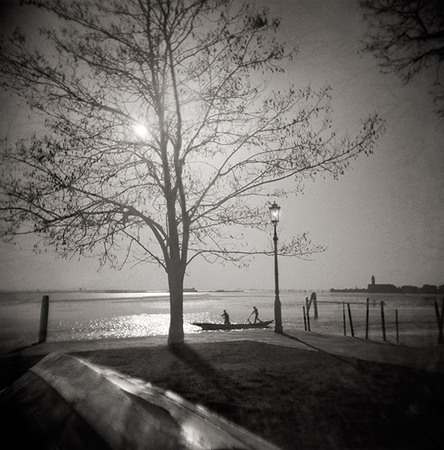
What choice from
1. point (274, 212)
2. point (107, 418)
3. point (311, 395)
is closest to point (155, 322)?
point (274, 212)

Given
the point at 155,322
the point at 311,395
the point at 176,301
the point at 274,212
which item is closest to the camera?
the point at 311,395

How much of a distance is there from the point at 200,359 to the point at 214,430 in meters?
6.29

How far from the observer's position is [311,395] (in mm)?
5027

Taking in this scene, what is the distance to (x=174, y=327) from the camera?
11.6 m

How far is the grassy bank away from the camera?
371 centimetres

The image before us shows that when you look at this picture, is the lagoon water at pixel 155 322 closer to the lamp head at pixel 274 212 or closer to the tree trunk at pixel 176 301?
the lamp head at pixel 274 212

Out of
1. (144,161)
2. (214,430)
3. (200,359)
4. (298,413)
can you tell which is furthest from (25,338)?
(214,430)

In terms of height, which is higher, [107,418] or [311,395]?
[107,418]

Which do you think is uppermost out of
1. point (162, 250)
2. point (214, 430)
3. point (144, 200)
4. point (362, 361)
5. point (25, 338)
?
point (144, 200)

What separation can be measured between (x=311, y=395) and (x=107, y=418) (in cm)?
365

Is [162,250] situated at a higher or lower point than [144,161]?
lower

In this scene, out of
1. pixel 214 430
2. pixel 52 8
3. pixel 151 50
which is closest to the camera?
pixel 214 430

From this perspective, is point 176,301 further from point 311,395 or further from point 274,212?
point 311,395

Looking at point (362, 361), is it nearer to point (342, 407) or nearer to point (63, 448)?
point (342, 407)
